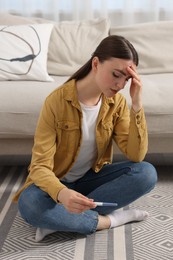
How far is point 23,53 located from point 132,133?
1028 millimetres

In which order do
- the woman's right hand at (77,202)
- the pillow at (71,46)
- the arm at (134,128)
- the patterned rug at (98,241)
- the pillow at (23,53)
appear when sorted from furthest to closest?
the pillow at (71,46) → the pillow at (23,53) → the arm at (134,128) → the patterned rug at (98,241) → the woman's right hand at (77,202)

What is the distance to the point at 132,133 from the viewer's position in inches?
65.8

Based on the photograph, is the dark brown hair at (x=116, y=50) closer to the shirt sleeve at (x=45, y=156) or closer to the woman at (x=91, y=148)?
the woman at (x=91, y=148)

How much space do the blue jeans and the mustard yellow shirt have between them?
0.14 ft

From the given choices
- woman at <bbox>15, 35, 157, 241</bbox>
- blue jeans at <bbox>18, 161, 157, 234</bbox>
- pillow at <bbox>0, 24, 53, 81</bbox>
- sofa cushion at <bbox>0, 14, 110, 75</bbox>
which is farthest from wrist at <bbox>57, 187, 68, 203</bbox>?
sofa cushion at <bbox>0, 14, 110, 75</bbox>

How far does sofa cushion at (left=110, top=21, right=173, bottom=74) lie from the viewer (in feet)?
8.95

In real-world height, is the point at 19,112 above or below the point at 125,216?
above

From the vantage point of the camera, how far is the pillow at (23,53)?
246 centimetres

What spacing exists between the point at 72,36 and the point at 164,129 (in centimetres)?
92

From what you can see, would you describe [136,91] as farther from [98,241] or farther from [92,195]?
[98,241]

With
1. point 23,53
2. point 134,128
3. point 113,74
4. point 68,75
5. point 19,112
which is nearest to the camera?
point 113,74

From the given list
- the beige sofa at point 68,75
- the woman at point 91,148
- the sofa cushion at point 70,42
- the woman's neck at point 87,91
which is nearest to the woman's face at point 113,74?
the woman at point 91,148

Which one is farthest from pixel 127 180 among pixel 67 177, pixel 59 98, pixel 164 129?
pixel 164 129

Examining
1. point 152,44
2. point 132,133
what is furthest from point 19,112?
point 152,44
